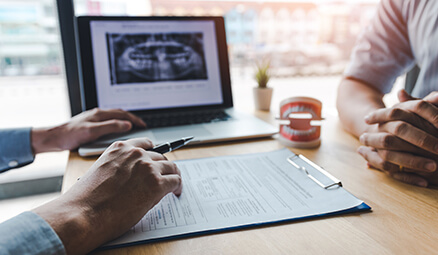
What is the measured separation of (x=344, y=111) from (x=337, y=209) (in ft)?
1.76

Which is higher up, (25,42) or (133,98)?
(25,42)

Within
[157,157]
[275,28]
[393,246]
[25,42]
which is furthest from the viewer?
[275,28]

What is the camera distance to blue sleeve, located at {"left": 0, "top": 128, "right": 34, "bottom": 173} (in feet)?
2.73

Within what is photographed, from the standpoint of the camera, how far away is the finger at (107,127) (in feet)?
2.70

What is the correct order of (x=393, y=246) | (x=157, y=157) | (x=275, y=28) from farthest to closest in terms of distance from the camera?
(x=275, y=28) < (x=157, y=157) < (x=393, y=246)

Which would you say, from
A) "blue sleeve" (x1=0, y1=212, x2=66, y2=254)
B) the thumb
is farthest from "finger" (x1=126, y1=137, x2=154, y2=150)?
the thumb

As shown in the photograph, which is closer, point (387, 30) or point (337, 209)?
point (337, 209)

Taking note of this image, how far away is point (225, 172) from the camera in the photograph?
65cm

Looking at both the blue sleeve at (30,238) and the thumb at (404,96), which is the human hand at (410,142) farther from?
the blue sleeve at (30,238)

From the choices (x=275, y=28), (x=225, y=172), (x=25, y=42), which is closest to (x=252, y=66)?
(x=225, y=172)

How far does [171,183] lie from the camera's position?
0.51 metres

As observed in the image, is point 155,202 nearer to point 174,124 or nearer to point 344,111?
point 174,124

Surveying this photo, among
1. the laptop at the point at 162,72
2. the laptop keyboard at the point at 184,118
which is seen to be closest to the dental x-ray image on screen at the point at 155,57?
the laptop at the point at 162,72

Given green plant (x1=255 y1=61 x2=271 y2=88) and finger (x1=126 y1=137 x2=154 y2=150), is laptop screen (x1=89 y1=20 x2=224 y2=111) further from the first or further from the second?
finger (x1=126 y1=137 x2=154 y2=150)
